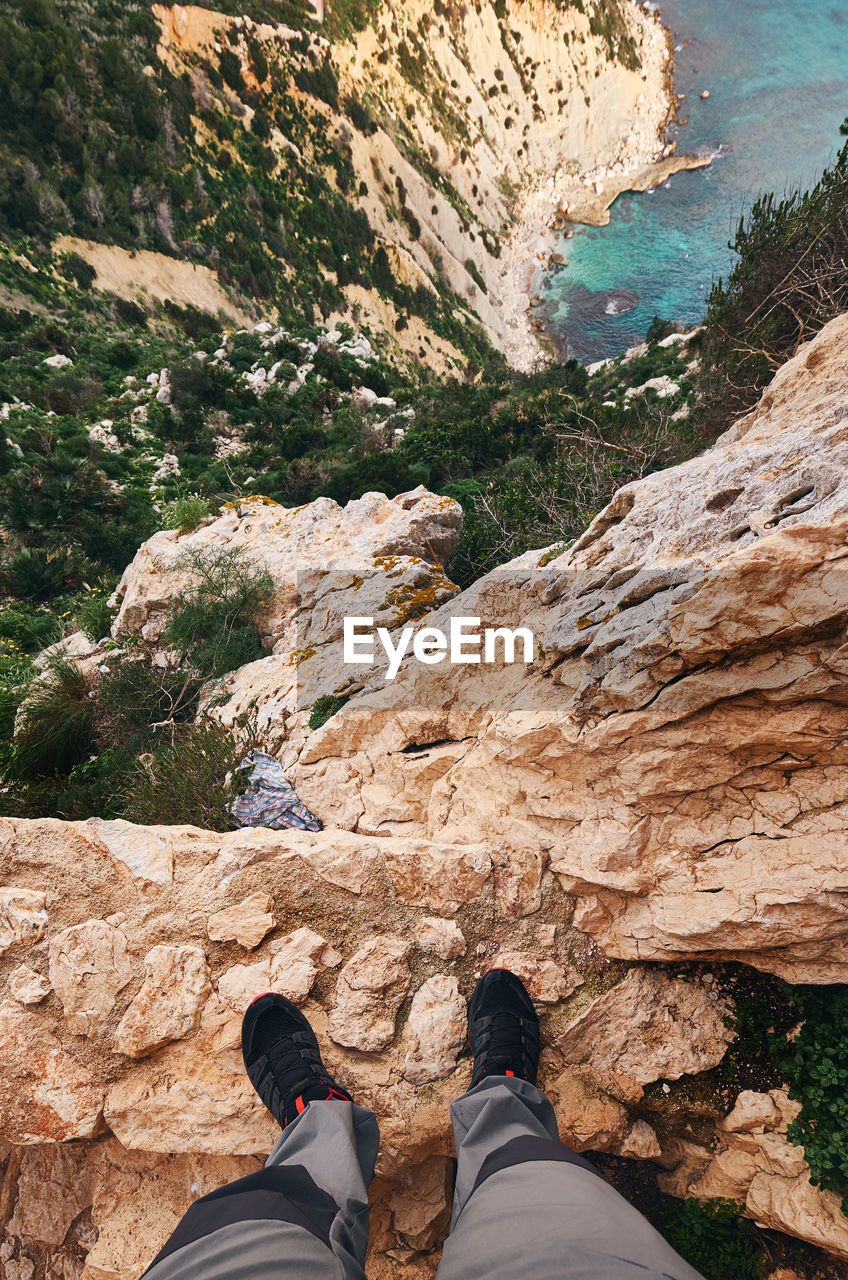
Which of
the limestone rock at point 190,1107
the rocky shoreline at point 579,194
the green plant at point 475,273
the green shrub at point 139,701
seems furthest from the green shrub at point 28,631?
the green plant at point 475,273

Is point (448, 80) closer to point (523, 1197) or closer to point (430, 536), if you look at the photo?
point (430, 536)

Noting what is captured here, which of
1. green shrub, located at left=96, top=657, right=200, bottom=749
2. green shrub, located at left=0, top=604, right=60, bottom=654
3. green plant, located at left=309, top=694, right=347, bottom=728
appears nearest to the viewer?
green plant, located at left=309, top=694, right=347, bottom=728

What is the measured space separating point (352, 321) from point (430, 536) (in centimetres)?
2457

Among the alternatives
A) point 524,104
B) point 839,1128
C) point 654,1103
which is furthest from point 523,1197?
point 524,104

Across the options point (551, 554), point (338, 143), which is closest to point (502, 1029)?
point (551, 554)

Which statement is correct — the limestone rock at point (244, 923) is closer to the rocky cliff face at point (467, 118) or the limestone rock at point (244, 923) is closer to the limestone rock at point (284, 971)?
the limestone rock at point (284, 971)

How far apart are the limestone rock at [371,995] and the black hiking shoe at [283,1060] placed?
0.46 feet

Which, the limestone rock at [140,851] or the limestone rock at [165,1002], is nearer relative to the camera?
the limestone rock at [165,1002]

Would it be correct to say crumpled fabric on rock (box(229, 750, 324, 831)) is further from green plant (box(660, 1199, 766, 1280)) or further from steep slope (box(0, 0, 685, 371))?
steep slope (box(0, 0, 685, 371))

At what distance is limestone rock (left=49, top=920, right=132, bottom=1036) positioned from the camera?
215cm

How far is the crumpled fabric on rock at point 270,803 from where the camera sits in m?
3.37

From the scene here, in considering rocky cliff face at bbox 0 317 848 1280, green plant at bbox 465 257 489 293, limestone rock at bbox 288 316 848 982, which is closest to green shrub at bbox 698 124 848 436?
limestone rock at bbox 288 316 848 982

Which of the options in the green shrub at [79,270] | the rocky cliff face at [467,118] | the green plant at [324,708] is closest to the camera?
the green plant at [324,708]

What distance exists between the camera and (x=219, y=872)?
2486 mm
